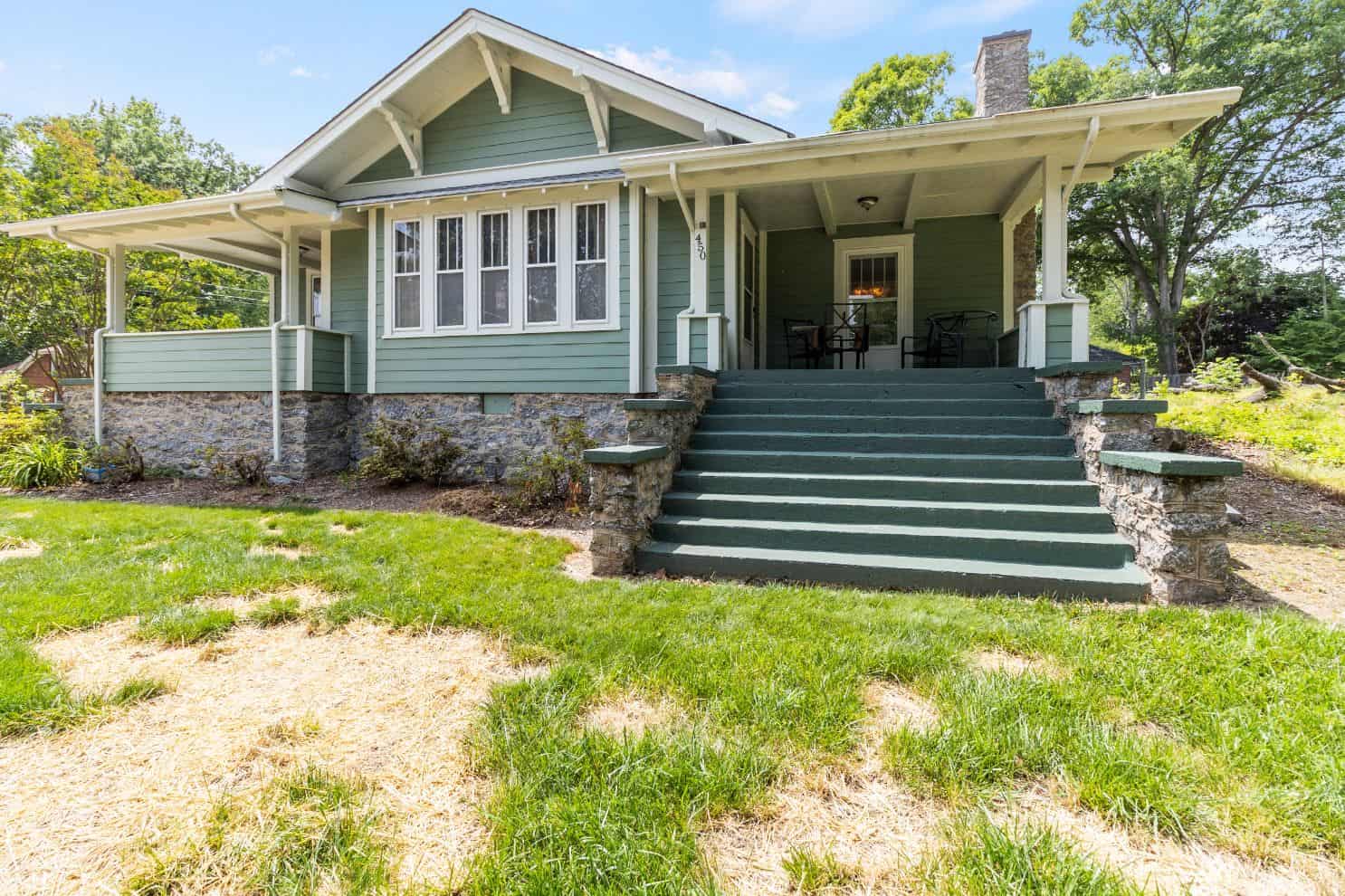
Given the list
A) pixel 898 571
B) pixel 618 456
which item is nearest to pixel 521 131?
pixel 618 456

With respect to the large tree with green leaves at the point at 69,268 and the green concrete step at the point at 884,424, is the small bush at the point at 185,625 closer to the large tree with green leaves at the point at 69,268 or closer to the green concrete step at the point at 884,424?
the green concrete step at the point at 884,424

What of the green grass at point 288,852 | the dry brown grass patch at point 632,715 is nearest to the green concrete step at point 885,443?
the dry brown grass patch at point 632,715

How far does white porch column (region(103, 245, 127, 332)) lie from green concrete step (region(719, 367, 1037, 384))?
30.2ft

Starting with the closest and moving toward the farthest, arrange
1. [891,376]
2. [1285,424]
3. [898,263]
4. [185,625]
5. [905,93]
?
[185,625] → [891,376] → [1285,424] → [898,263] → [905,93]

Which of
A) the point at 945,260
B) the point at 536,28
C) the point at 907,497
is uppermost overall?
the point at 536,28

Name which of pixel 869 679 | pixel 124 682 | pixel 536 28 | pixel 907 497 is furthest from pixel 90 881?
pixel 536 28

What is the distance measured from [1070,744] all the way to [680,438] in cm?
367

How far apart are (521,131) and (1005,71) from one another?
629 centimetres

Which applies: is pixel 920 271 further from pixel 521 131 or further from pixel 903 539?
pixel 521 131

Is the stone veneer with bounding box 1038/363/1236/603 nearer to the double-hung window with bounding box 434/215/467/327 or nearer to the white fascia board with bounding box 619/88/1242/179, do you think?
the white fascia board with bounding box 619/88/1242/179

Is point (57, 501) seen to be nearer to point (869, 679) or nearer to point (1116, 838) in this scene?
point (869, 679)

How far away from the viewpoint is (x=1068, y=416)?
4.88m

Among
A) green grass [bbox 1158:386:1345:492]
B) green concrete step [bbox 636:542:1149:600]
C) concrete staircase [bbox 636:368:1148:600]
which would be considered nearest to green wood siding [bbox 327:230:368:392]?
concrete staircase [bbox 636:368:1148:600]

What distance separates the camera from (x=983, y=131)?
17.8 feet
